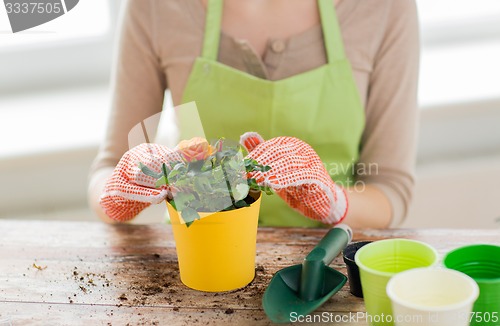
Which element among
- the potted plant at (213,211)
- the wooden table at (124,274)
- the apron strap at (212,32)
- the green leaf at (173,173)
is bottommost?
the wooden table at (124,274)

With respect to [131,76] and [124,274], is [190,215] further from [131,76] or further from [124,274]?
[131,76]

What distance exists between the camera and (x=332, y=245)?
0.90m

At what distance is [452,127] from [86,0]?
106 centimetres

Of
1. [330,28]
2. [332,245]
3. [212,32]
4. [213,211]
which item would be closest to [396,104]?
[330,28]

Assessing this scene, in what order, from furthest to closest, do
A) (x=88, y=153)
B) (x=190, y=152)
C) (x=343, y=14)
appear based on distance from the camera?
(x=88, y=153), (x=343, y=14), (x=190, y=152)

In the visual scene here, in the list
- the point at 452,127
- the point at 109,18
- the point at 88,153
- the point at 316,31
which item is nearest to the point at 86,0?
the point at 109,18

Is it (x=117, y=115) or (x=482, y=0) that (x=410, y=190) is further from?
(x=482, y=0)

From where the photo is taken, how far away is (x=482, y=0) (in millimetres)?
1977

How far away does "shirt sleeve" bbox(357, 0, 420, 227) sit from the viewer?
1280mm

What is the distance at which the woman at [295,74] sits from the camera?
1.27 metres

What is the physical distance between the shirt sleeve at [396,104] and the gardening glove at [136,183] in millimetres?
528

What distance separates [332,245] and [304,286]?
0.09 m

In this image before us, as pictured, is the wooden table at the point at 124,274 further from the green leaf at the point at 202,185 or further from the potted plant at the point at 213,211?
the green leaf at the point at 202,185

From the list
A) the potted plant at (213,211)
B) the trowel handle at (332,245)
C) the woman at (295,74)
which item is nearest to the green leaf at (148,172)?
the potted plant at (213,211)
